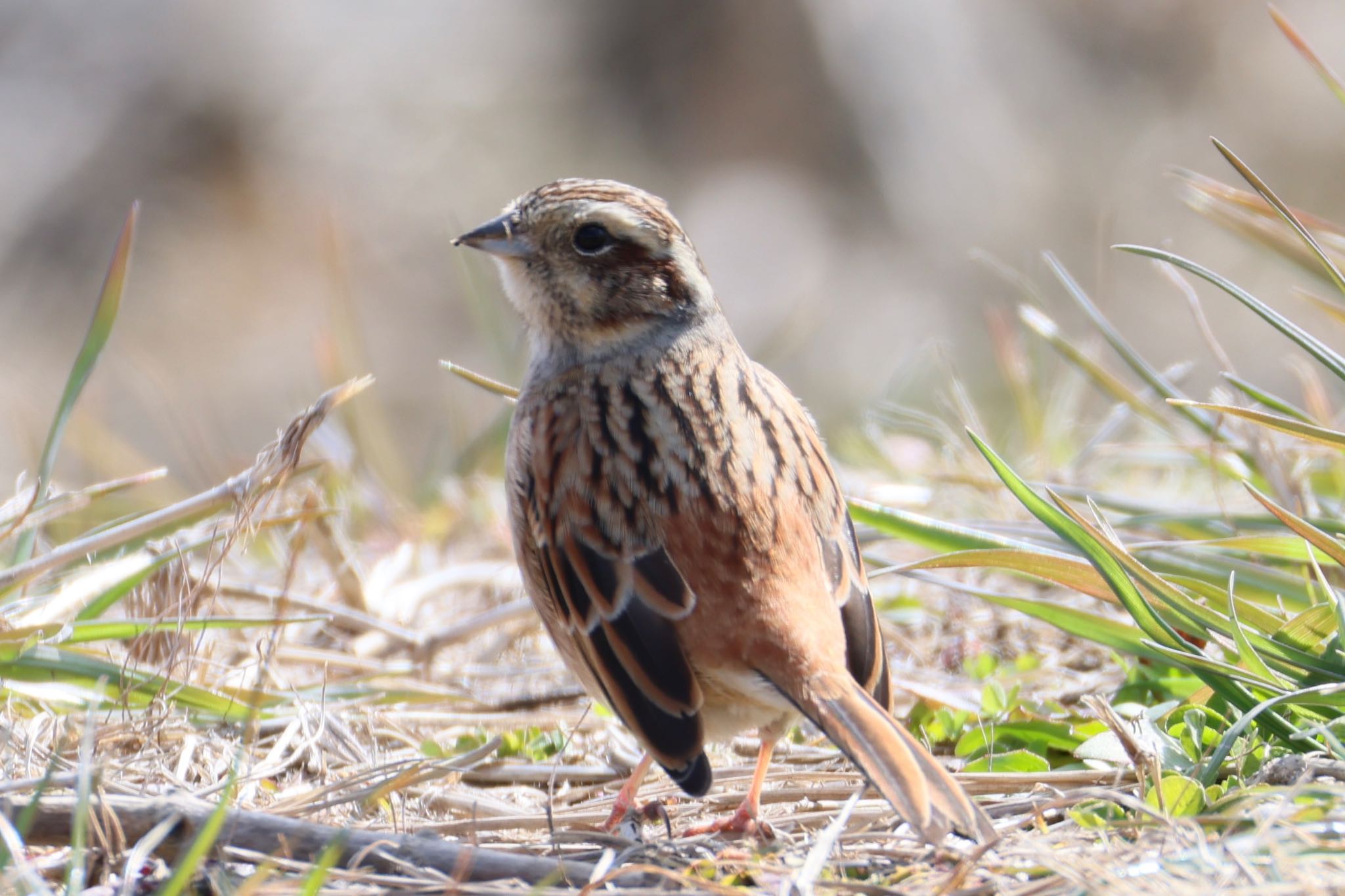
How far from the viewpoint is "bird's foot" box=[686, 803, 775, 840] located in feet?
9.57

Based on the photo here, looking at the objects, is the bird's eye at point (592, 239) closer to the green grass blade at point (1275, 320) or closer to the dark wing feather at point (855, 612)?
the dark wing feather at point (855, 612)

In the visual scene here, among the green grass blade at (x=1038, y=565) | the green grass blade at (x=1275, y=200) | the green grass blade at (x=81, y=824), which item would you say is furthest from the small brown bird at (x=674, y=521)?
the green grass blade at (x=1275, y=200)

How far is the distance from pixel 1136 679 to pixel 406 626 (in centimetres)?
246

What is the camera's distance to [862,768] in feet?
8.61

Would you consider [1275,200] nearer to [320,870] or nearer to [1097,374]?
[1097,374]

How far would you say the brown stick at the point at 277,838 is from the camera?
97.8 inches

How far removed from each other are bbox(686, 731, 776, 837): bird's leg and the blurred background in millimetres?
7960

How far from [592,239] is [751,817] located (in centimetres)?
175

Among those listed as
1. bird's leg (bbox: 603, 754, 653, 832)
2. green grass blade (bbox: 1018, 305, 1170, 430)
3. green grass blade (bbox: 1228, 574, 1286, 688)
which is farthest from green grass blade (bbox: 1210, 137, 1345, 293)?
bird's leg (bbox: 603, 754, 653, 832)

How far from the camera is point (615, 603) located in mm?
3148

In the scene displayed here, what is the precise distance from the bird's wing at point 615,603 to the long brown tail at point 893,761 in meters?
0.28

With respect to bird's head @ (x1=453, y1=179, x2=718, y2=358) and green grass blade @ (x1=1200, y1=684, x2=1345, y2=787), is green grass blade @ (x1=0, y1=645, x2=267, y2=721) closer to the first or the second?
bird's head @ (x1=453, y1=179, x2=718, y2=358)

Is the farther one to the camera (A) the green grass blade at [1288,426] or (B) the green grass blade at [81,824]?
(A) the green grass blade at [1288,426]

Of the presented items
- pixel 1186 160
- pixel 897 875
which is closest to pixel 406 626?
pixel 897 875
